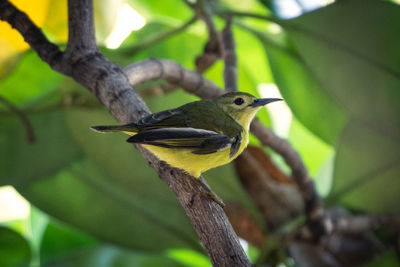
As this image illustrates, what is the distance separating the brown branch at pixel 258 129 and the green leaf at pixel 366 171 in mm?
99

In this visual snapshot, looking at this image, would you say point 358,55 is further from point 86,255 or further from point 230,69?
point 86,255

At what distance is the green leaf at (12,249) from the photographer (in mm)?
1188

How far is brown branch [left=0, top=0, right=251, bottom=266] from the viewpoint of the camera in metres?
0.75

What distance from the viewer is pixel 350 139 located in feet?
3.76

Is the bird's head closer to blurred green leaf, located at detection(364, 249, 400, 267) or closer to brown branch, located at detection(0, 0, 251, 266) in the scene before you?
brown branch, located at detection(0, 0, 251, 266)

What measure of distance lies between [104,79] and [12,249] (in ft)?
1.98

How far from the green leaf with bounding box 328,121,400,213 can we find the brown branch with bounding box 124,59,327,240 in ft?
0.33

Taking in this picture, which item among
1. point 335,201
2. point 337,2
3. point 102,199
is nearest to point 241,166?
point 335,201

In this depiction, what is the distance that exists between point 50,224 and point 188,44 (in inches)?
24.6

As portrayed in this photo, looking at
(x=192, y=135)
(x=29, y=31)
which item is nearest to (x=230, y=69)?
(x=192, y=135)

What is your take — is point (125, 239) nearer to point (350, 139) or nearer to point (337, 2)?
point (350, 139)

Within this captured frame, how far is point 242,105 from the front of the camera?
1.06m

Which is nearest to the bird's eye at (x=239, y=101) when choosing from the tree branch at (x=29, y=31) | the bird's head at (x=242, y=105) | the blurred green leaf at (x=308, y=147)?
the bird's head at (x=242, y=105)

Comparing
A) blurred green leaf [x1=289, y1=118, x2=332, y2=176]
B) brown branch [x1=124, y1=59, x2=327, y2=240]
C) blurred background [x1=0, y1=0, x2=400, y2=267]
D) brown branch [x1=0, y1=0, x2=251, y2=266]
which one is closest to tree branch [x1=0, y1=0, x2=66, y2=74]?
brown branch [x1=0, y1=0, x2=251, y2=266]
